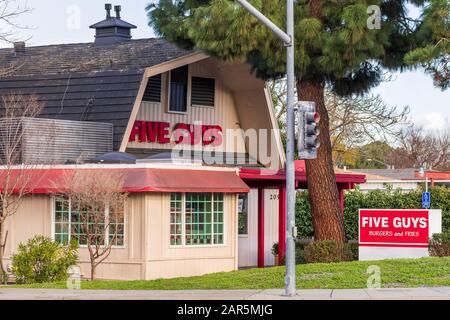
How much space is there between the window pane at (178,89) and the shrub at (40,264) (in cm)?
930

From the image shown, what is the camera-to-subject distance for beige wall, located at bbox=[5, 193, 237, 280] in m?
28.5

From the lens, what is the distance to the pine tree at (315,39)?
91.5 ft

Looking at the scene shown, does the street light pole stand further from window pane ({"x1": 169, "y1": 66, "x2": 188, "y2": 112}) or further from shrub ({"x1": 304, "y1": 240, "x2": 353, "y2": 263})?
window pane ({"x1": 169, "y1": 66, "x2": 188, "y2": 112})

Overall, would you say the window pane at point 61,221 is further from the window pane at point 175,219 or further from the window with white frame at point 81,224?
the window pane at point 175,219

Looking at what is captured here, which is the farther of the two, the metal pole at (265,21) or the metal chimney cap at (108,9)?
the metal chimney cap at (108,9)

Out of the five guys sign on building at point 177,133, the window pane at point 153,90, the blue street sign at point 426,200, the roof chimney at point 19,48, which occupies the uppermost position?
the roof chimney at point 19,48

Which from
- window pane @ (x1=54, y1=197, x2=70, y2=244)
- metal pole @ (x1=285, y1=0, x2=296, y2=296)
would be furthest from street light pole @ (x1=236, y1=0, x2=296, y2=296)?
window pane @ (x1=54, y1=197, x2=70, y2=244)

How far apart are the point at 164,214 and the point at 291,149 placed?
8.12 metres

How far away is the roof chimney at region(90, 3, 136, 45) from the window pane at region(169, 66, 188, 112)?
4.71 metres

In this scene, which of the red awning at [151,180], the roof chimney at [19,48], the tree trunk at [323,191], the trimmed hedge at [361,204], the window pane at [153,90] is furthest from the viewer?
the trimmed hedge at [361,204]

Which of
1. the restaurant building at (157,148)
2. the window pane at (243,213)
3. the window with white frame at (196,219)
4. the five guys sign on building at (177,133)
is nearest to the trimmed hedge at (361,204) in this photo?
the restaurant building at (157,148)

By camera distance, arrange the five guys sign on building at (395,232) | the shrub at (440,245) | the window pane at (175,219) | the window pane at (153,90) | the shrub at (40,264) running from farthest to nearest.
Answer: the window pane at (153,90) → the window pane at (175,219) → the shrub at (440,245) → the five guys sign on building at (395,232) → the shrub at (40,264)

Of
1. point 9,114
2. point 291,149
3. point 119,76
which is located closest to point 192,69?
point 119,76

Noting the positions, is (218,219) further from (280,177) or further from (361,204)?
(361,204)
